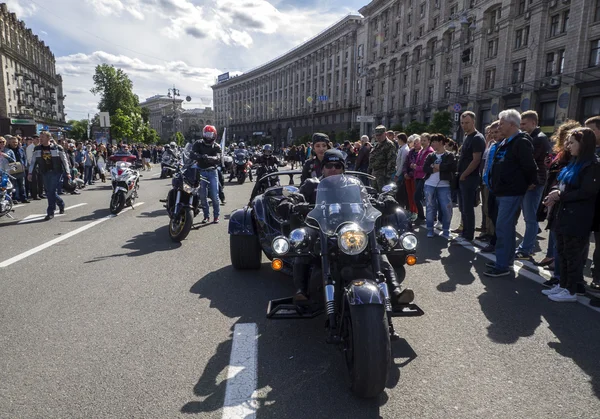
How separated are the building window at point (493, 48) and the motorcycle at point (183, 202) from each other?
42.6 m

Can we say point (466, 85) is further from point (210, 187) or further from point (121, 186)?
point (210, 187)

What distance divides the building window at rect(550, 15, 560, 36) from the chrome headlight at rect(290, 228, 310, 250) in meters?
40.0

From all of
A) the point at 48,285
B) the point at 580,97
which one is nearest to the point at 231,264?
the point at 48,285

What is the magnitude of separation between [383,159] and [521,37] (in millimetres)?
37530

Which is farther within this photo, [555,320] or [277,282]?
[277,282]

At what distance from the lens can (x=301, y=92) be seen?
101 metres

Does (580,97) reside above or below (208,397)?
above

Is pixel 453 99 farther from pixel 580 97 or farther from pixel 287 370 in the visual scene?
pixel 287 370

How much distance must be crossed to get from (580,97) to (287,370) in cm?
3670

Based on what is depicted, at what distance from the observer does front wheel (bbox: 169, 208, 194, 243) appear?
7.29m

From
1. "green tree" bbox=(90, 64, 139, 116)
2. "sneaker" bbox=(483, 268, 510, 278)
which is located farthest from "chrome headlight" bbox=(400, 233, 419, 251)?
"green tree" bbox=(90, 64, 139, 116)

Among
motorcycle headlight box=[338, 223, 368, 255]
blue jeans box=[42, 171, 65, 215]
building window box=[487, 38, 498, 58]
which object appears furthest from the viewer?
building window box=[487, 38, 498, 58]

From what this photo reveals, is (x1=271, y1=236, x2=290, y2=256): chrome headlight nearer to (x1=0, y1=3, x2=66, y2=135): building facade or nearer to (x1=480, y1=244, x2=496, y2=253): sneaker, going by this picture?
(x1=480, y1=244, x2=496, y2=253): sneaker

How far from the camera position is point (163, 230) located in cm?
837
